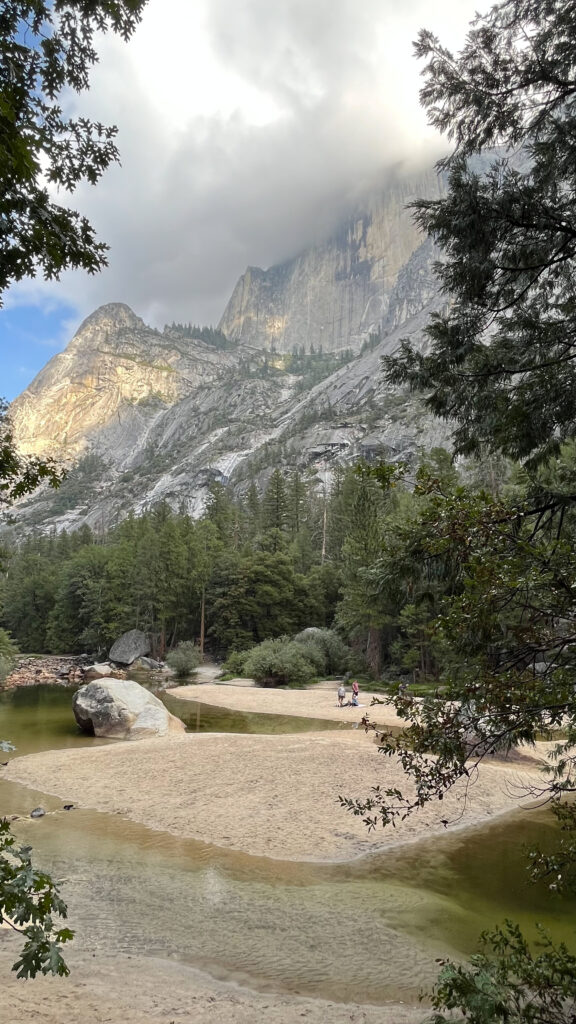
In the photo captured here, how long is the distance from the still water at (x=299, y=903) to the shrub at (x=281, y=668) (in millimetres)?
23663

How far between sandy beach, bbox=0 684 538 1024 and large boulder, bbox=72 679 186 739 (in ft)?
5.38

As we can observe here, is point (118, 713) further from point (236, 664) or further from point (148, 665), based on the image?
point (148, 665)

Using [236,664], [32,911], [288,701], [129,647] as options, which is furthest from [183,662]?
[32,911]

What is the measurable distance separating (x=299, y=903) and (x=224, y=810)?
4158 millimetres

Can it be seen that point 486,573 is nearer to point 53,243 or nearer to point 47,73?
point 53,243

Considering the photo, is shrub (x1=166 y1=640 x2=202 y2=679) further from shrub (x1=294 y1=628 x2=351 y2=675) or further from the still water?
the still water

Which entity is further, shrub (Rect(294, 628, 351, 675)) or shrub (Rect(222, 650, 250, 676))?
shrub (Rect(222, 650, 250, 676))

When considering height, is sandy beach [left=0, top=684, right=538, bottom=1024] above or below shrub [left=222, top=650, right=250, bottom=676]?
above

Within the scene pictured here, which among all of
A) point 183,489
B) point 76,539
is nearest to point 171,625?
point 76,539

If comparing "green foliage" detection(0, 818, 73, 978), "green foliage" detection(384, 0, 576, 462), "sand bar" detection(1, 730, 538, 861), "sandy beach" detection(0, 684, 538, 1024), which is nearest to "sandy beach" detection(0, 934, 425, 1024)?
"sandy beach" detection(0, 684, 538, 1024)

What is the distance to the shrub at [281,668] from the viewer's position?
34.3 meters

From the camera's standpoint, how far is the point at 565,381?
229 inches

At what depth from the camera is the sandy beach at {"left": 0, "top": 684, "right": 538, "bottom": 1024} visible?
5.30 meters

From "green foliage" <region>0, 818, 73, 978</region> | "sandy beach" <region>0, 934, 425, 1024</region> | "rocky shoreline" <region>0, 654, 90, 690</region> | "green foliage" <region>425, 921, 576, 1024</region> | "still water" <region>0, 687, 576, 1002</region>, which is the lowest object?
"rocky shoreline" <region>0, 654, 90, 690</region>
